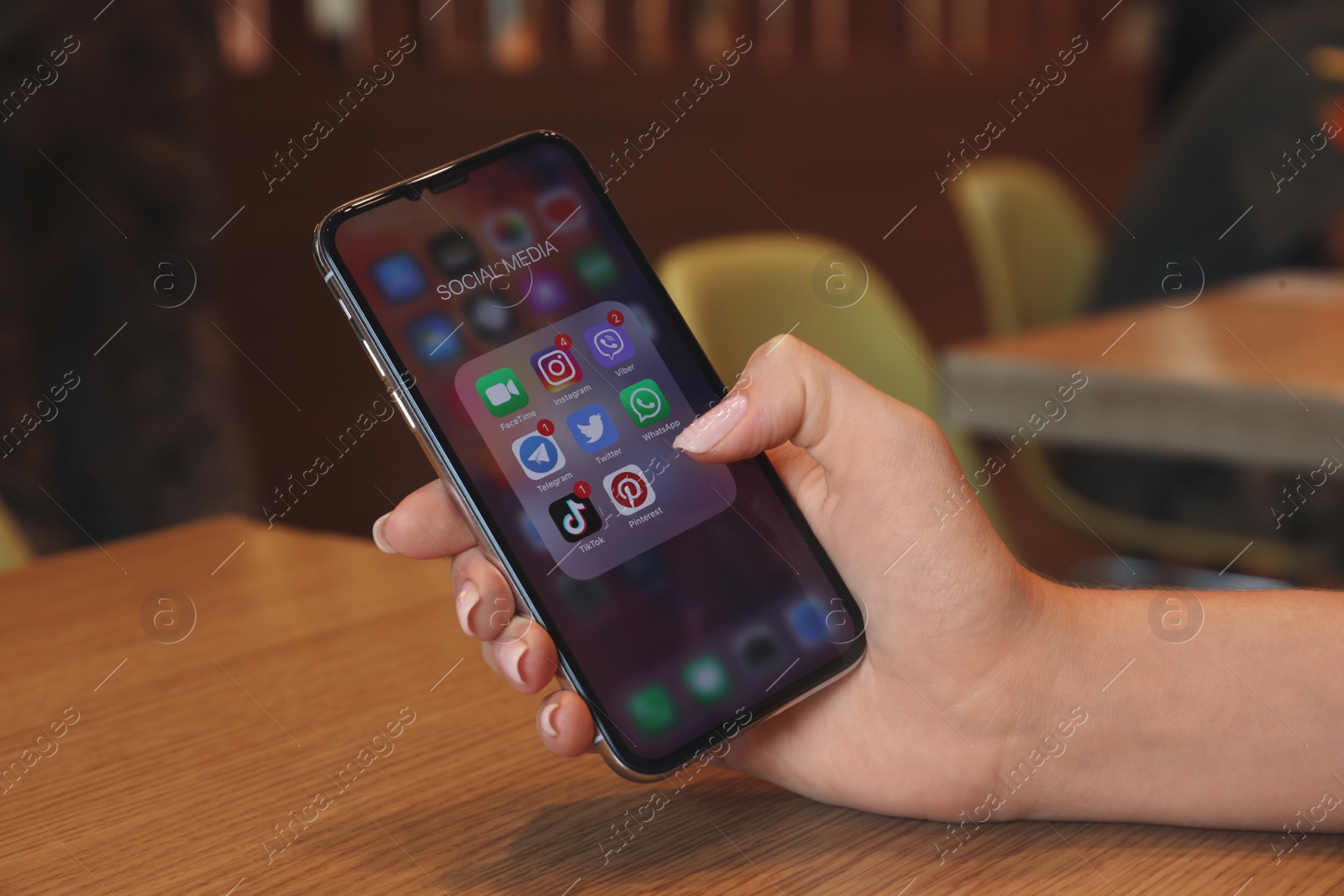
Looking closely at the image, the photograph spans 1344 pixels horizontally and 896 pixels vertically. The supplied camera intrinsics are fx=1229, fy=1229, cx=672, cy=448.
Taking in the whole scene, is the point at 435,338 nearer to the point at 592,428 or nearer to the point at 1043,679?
the point at 592,428

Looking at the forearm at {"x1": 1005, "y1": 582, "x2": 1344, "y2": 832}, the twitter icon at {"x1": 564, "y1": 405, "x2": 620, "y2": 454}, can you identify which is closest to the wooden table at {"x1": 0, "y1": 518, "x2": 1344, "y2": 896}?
the forearm at {"x1": 1005, "y1": 582, "x2": 1344, "y2": 832}

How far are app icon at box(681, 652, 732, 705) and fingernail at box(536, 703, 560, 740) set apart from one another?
0.16ft

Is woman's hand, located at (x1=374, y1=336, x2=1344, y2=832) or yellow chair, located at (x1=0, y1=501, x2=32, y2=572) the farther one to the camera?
yellow chair, located at (x1=0, y1=501, x2=32, y2=572)

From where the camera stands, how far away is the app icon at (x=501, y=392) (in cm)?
43

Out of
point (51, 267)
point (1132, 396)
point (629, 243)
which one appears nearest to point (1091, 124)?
point (1132, 396)

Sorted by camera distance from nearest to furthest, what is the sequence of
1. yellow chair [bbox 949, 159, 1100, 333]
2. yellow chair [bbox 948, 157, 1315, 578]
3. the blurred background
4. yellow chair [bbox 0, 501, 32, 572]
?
yellow chair [bbox 0, 501, 32, 572], the blurred background, yellow chair [bbox 948, 157, 1315, 578], yellow chair [bbox 949, 159, 1100, 333]

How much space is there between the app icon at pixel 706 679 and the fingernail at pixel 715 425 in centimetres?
7

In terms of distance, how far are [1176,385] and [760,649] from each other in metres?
0.86

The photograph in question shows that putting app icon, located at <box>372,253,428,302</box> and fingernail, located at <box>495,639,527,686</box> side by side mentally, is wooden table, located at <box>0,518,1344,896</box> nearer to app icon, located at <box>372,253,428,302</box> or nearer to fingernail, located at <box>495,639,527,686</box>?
fingernail, located at <box>495,639,527,686</box>

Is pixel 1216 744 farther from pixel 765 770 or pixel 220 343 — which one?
pixel 220 343

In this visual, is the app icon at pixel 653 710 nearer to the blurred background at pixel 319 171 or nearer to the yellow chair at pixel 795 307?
the blurred background at pixel 319 171

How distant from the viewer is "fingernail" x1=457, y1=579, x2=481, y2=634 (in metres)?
0.42

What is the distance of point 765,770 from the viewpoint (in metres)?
0.43

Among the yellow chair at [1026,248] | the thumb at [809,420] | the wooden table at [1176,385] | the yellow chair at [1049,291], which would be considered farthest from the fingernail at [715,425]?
the yellow chair at [1026,248]
